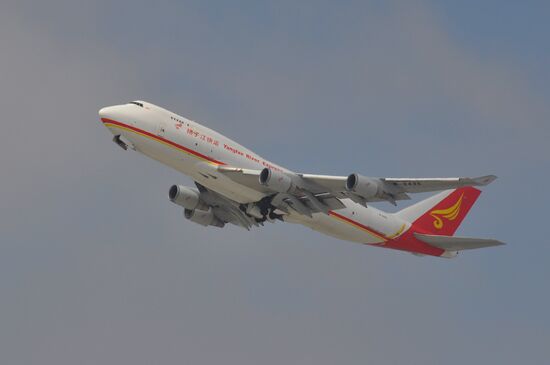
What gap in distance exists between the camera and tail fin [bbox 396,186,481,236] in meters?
63.2

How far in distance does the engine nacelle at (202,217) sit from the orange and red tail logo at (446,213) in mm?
12766

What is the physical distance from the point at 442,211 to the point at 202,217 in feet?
47.2

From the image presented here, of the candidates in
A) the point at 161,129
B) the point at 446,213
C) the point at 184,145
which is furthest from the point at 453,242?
the point at 161,129

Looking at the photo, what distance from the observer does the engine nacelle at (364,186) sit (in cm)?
5209

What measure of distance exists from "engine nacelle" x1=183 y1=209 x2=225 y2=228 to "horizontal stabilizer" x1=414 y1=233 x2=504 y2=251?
11511mm

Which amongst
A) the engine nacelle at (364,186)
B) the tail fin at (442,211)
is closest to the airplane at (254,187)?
the engine nacelle at (364,186)

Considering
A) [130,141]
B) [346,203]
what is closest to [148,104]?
[130,141]

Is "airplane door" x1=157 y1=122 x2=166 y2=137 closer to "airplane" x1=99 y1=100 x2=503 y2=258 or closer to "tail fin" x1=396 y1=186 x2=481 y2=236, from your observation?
"airplane" x1=99 y1=100 x2=503 y2=258

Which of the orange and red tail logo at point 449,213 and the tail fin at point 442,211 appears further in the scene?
the orange and red tail logo at point 449,213

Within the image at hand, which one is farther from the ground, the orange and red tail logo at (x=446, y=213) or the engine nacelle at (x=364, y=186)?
the orange and red tail logo at (x=446, y=213)

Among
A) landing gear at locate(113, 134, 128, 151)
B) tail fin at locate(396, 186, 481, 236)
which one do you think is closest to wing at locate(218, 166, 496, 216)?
landing gear at locate(113, 134, 128, 151)

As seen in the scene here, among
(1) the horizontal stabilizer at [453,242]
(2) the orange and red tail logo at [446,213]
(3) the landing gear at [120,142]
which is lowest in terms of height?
(1) the horizontal stabilizer at [453,242]

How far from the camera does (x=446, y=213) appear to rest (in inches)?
2542

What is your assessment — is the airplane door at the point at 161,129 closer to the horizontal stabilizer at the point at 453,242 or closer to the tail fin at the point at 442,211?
the tail fin at the point at 442,211
